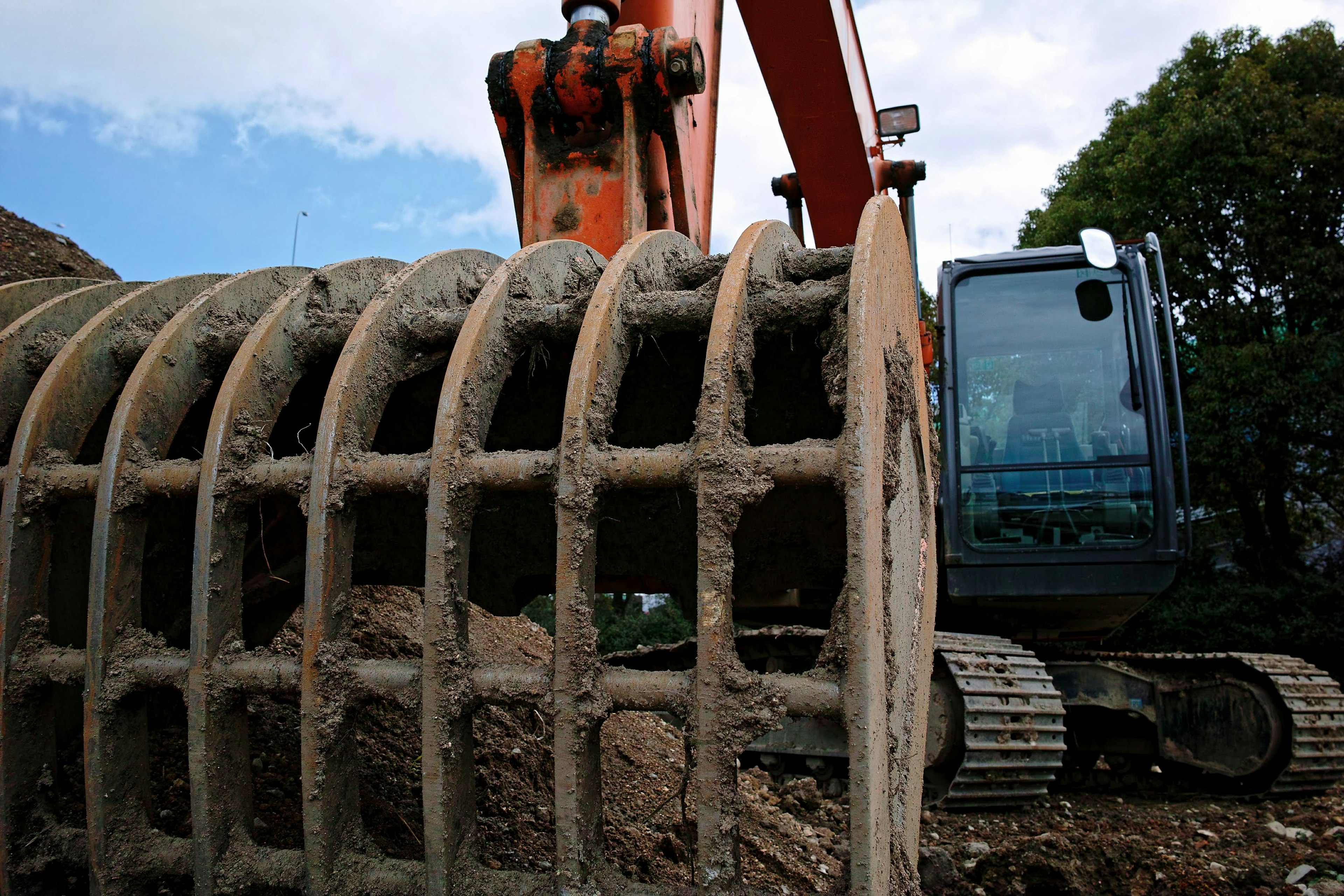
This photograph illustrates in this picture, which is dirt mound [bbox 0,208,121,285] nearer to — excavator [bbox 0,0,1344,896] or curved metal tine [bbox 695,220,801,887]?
excavator [bbox 0,0,1344,896]

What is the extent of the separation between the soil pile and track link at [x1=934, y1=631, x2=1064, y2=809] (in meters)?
0.18

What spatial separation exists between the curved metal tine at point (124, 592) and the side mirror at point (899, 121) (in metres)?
4.18

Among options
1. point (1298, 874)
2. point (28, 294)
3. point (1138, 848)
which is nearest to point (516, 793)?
point (28, 294)

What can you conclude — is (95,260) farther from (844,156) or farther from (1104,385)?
(1104,385)

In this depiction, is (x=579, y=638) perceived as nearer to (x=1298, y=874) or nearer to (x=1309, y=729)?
(x=1298, y=874)

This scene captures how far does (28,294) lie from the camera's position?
249 cm

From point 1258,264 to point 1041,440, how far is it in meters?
13.1

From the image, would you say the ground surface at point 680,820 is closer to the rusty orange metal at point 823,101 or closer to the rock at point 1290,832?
the rock at point 1290,832

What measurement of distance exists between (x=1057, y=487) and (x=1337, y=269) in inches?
496

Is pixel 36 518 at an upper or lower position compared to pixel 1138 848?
upper

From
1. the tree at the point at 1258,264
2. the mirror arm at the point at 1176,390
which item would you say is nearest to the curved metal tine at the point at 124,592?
the mirror arm at the point at 1176,390

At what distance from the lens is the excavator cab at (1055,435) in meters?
4.95

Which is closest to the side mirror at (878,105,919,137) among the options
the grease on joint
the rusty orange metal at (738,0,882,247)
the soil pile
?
the rusty orange metal at (738,0,882,247)

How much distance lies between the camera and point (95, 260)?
16.0 ft
